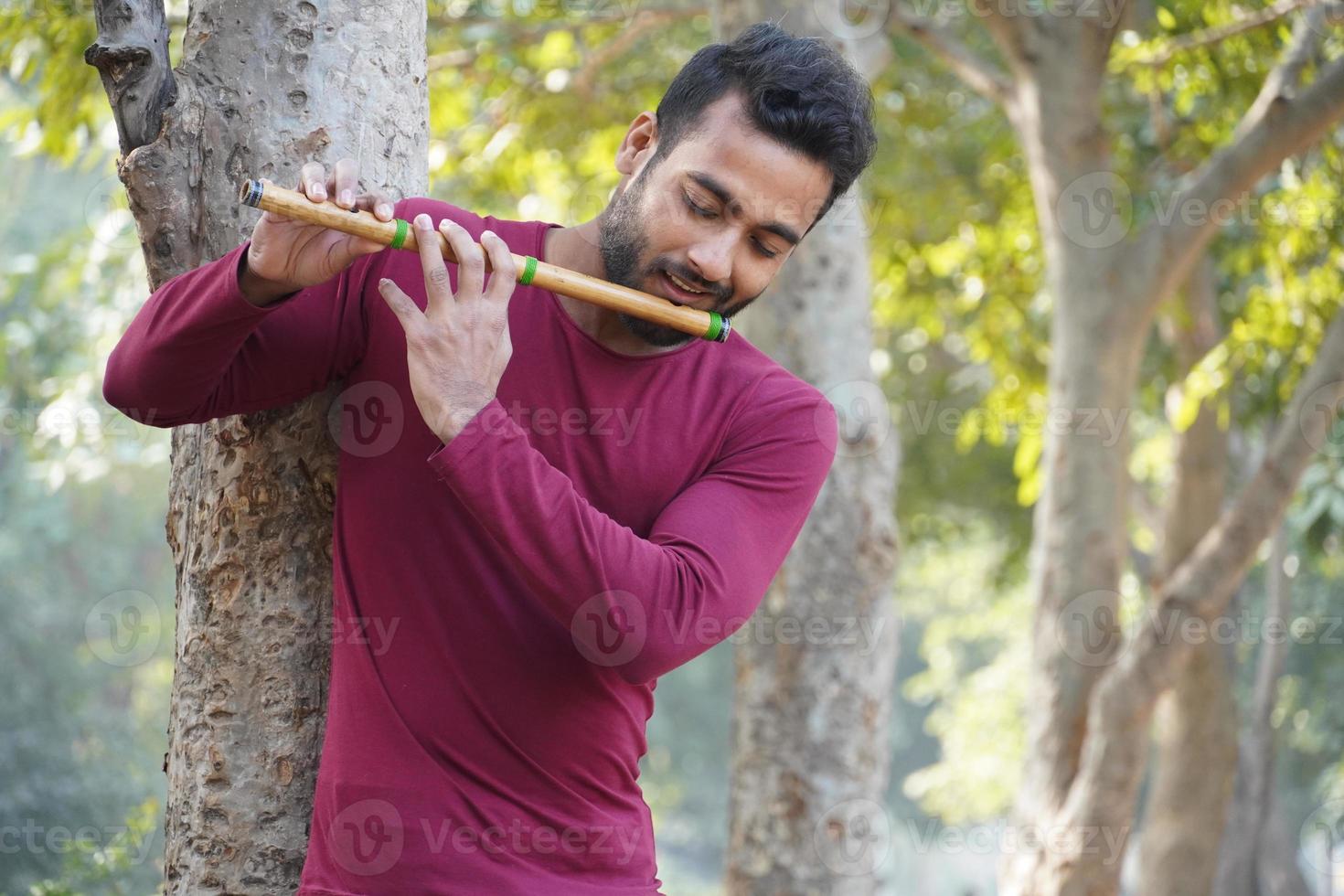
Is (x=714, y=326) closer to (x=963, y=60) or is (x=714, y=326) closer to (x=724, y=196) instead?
(x=724, y=196)

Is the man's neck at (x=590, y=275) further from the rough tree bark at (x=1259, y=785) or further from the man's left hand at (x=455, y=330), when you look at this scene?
the rough tree bark at (x=1259, y=785)

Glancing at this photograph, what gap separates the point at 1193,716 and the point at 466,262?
8.07 metres

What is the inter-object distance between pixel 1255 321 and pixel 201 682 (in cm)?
571

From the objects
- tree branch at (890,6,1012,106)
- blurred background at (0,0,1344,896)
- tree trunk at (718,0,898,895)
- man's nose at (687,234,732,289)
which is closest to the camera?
man's nose at (687,234,732,289)

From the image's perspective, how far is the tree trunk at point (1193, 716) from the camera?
848 cm

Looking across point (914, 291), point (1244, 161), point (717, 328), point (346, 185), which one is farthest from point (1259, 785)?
point (346, 185)

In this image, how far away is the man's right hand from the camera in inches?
71.4

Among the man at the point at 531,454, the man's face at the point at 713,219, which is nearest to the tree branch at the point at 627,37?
the man at the point at 531,454

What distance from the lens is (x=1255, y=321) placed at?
21.9 ft

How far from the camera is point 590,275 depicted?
2.14 m

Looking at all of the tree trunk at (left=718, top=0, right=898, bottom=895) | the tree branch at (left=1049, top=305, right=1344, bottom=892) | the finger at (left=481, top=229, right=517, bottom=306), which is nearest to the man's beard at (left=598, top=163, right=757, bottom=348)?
the finger at (left=481, top=229, right=517, bottom=306)

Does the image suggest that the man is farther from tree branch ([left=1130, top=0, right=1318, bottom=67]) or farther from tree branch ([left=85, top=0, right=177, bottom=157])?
tree branch ([left=1130, top=0, right=1318, bottom=67])

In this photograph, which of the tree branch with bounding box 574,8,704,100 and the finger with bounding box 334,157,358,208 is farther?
the tree branch with bounding box 574,8,704,100

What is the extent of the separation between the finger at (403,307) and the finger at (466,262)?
6 cm
